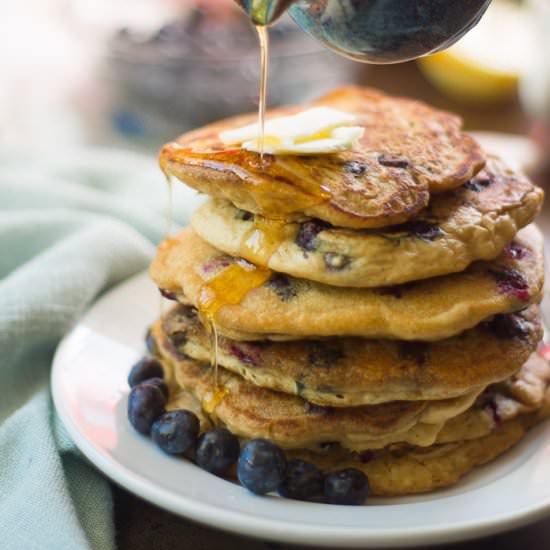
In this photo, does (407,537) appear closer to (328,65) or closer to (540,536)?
(540,536)

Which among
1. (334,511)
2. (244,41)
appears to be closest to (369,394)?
(334,511)

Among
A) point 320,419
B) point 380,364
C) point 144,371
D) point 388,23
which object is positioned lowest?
point 144,371

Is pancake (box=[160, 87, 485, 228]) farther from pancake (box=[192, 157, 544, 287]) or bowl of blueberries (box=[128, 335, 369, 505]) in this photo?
bowl of blueberries (box=[128, 335, 369, 505])

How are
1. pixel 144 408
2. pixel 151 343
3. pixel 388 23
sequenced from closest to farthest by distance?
1. pixel 388 23
2. pixel 144 408
3. pixel 151 343

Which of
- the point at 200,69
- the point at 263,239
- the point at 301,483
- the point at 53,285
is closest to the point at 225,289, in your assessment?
the point at 263,239

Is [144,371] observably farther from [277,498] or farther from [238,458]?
[277,498]

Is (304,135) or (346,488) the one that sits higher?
(304,135)
